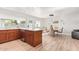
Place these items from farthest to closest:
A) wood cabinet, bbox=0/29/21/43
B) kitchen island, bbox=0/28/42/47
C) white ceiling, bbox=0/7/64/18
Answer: wood cabinet, bbox=0/29/21/43, kitchen island, bbox=0/28/42/47, white ceiling, bbox=0/7/64/18

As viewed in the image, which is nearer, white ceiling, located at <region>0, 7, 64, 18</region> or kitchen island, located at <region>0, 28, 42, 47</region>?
white ceiling, located at <region>0, 7, 64, 18</region>

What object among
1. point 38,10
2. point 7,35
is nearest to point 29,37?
point 7,35

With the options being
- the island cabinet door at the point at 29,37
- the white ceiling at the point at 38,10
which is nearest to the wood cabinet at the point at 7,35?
the island cabinet door at the point at 29,37

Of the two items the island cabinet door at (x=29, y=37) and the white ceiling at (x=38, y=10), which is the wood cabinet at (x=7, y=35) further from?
the white ceiling at (x=38, y=10)

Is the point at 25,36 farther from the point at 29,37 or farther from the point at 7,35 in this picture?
the point at 7,35

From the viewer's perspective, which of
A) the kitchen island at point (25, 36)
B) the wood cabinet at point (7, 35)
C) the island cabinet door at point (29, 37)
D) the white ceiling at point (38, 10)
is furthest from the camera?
the wood cabinet at point (7, 35)

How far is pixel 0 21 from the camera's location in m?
1.94

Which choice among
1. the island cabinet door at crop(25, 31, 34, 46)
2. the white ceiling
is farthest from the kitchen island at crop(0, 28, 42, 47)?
the white ceiling

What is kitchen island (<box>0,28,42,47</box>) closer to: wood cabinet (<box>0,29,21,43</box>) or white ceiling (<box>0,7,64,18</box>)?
wood cabinet (<box>0,29,21,43</box>)

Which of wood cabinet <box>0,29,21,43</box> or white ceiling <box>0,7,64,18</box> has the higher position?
white ceiling <box>0,7,64,18</box>

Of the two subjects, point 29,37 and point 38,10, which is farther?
point 29,37
